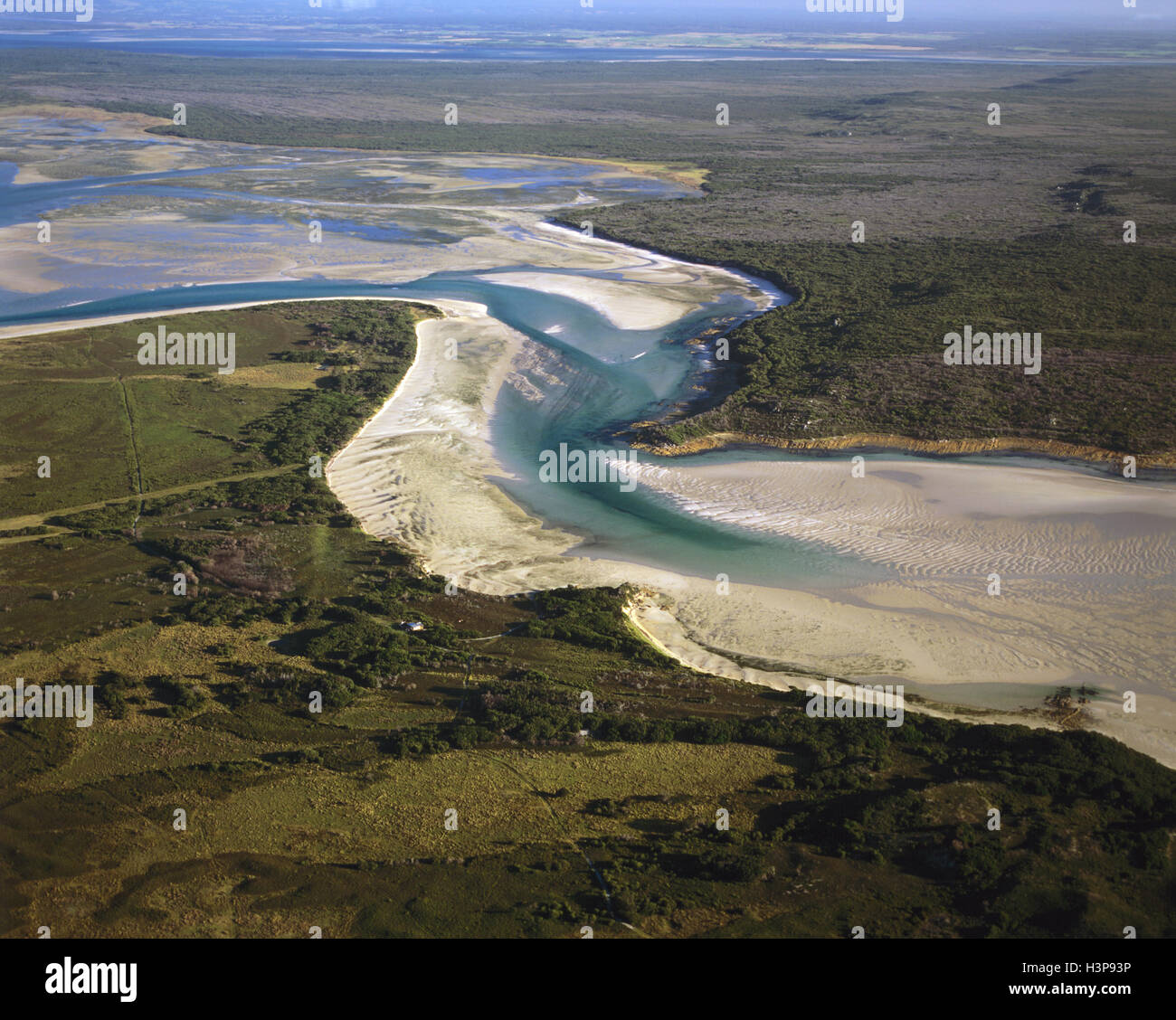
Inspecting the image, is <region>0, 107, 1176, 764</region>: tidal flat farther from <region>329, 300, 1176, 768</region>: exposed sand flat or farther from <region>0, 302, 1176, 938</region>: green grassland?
<region>0, 302, 1176, 938</region>: green grassland

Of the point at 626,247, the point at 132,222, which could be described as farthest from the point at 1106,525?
the point at 132,222

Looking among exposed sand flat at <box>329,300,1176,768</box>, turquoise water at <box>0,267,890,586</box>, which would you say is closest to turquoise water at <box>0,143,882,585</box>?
turquoise water at <box>0,267,890,586</box>

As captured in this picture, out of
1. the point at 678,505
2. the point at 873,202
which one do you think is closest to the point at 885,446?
the point at 678,505

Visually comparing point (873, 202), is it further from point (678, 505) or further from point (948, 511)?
point (678, 505)

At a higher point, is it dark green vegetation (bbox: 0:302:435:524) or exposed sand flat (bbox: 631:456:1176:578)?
dark green vegetation (bbox: 0:302:435:524)

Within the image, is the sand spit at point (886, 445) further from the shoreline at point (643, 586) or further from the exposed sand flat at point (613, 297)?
the exposed sand flat at point (613, 297)
